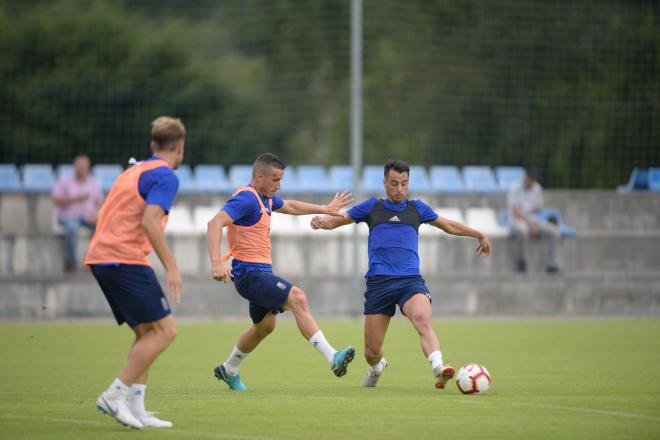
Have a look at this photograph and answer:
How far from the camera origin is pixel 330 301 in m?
20.8

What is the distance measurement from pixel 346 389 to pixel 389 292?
0.95 m

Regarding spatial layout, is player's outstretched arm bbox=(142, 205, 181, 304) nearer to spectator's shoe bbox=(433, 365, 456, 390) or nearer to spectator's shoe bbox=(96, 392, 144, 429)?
spectator's shoe bbox=(96, 392, 144, 429)

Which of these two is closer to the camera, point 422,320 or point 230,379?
point 422,320

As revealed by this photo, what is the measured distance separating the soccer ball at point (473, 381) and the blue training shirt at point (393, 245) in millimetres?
1240

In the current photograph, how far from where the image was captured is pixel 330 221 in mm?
11023

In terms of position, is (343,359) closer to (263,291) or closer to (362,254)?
(263,291)

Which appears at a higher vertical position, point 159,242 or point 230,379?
point 159,242

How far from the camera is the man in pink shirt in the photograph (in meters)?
20.3

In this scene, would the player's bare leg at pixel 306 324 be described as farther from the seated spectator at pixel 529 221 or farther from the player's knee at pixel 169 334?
the seated spectator at pixel 529 221

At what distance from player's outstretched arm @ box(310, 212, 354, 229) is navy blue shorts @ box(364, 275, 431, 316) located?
64 cm

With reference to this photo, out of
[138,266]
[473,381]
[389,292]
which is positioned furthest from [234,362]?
[138,266]

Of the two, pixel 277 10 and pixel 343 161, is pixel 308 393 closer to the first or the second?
pixel 277 10

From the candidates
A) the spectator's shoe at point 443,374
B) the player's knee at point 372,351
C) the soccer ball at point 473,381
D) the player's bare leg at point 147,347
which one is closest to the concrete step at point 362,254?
the player's knee at point 372,351

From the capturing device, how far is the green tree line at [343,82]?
2580cm
